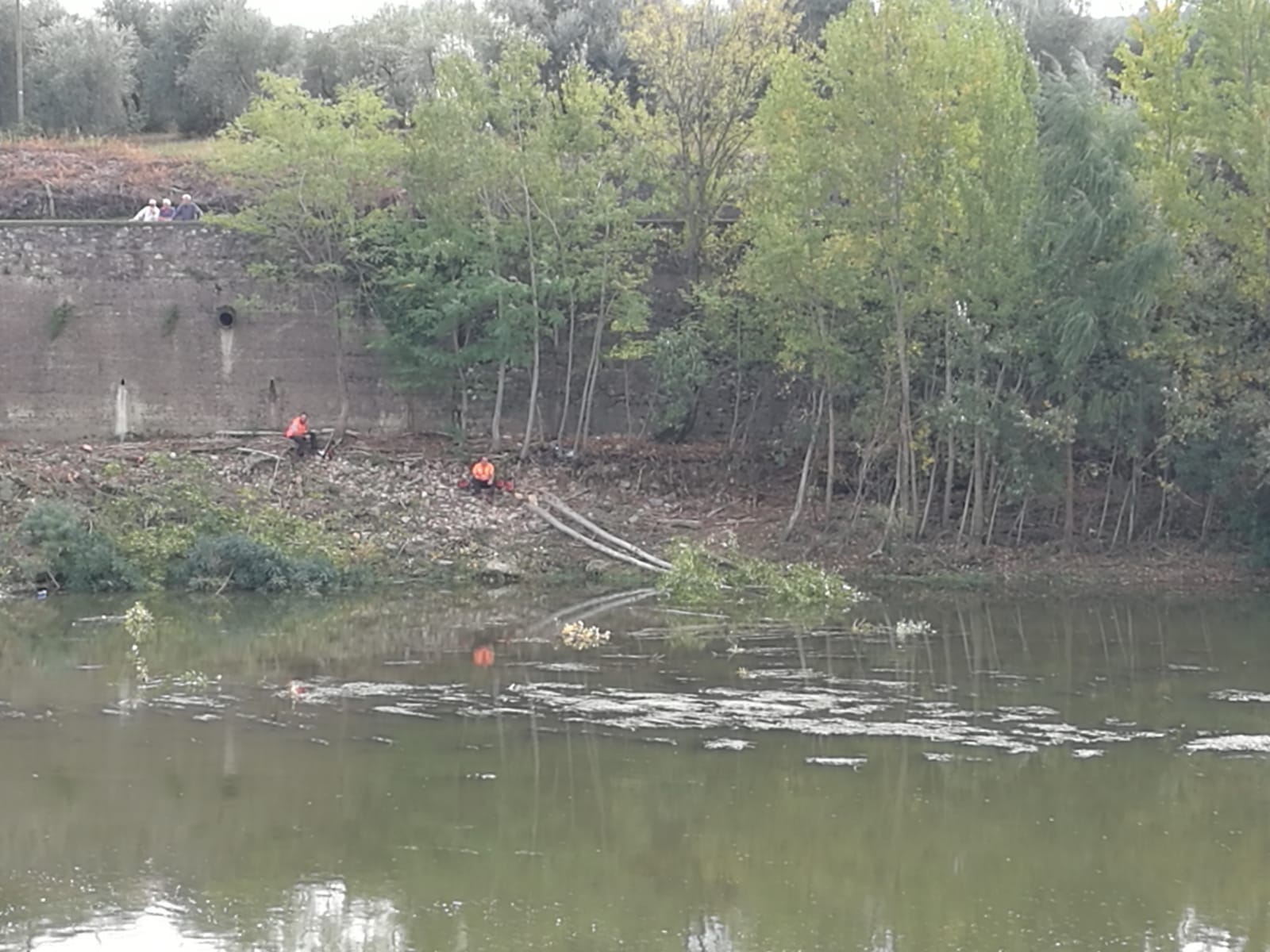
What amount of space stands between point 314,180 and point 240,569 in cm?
766

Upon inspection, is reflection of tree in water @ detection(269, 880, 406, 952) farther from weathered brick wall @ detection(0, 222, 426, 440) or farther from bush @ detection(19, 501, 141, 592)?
weathered brick wall @ detection(0, 222, 426, 440)

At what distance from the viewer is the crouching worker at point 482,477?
28.2 m

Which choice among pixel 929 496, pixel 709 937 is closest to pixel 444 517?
pixel 929 496

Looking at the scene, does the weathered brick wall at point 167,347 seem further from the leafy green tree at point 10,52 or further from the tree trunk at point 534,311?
the leafy green tree at point 10,52

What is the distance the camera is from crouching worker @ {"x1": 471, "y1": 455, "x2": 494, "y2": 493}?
28.2 metres

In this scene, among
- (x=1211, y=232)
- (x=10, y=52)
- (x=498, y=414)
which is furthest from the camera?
(x=10, y=52)

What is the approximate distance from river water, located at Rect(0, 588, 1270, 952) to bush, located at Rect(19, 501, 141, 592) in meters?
2.47

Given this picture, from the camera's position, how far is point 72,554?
2408 centimetres

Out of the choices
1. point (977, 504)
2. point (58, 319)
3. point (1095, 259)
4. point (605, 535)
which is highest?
point (1095, 259)

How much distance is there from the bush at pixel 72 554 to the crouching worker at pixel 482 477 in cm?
600

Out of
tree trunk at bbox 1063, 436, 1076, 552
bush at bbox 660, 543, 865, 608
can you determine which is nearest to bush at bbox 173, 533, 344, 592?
bush at bbox 660, 543, 865, 608

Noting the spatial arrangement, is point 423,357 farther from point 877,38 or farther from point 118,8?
point 118,8

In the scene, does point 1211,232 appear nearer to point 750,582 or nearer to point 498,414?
point 750,582

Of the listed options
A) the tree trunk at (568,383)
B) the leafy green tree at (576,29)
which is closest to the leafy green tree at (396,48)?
the leafy green tree at (576,29)
